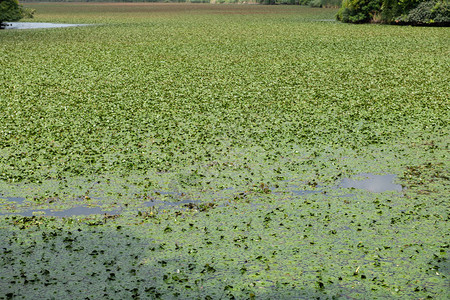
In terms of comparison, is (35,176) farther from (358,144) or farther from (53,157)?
(358,144)

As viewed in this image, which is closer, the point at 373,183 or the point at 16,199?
the point at 16,199

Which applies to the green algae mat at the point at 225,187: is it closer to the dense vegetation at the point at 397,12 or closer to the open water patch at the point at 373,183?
the open water patch at the point at 373,183

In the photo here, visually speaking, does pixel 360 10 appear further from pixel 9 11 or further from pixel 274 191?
Result: pixel 274 191

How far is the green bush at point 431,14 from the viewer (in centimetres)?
3556

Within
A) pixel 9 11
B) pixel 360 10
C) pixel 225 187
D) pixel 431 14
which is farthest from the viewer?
pixel 360 10

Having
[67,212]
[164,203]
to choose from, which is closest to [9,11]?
[67,212]

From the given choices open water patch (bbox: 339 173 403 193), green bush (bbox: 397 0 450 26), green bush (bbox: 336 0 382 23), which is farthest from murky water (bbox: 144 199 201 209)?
green bush (bbox: 336 0 382 23)

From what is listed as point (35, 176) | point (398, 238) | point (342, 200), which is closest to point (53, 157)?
point (35, 176)

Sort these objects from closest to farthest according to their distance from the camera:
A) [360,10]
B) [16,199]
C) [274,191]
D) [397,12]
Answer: [16,199]
[274,191]
[397,12]
[360,10]

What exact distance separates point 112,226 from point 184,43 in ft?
72.6

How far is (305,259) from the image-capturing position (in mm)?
5668

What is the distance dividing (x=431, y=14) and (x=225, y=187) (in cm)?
3271

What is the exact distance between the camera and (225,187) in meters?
A: 7.73

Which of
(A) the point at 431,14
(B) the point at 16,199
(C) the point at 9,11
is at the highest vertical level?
(A) the point at 431,14
